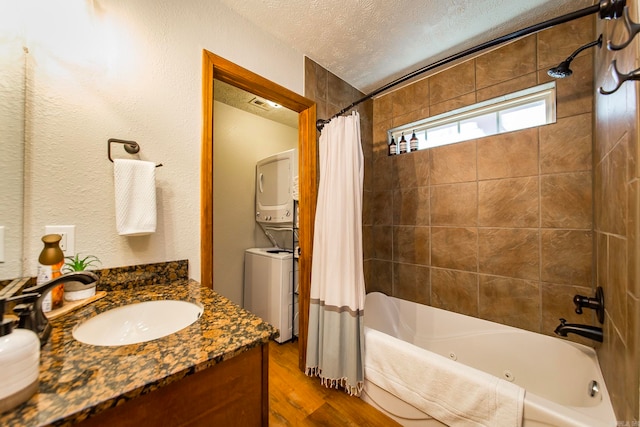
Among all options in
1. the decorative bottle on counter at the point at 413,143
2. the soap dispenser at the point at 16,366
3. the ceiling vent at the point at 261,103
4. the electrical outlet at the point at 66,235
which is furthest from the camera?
the ceiling vent at the point at 261,103

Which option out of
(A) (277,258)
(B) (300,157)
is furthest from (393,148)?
(A) (277,258)

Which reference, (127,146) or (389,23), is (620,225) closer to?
(389,23)

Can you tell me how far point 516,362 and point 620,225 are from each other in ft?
3.96

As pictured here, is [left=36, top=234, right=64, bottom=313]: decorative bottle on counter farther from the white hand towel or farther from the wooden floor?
the wooden floor

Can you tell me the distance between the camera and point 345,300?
154cm

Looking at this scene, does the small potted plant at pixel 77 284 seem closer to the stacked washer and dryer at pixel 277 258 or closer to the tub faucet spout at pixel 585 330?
the stacked washer and dryer at pixel 277 258

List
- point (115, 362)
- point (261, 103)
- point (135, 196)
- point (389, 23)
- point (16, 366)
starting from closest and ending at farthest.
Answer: point (16, 366) → point (115, 362) → point (135, 196) → point (389, 23) → point (261, 103)

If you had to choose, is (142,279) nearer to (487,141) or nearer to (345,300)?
(345,300)

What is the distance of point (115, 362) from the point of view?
0.55 meters

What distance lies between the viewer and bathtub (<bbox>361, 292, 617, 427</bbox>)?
94 centimetres

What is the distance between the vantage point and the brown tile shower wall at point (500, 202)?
4.73 ft

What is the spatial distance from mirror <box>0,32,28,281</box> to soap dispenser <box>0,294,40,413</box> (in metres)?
0.55

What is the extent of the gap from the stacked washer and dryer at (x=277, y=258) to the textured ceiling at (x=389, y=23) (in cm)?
98

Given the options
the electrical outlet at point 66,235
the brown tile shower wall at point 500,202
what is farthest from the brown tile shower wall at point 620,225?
the electrical outlet at point 66,235
